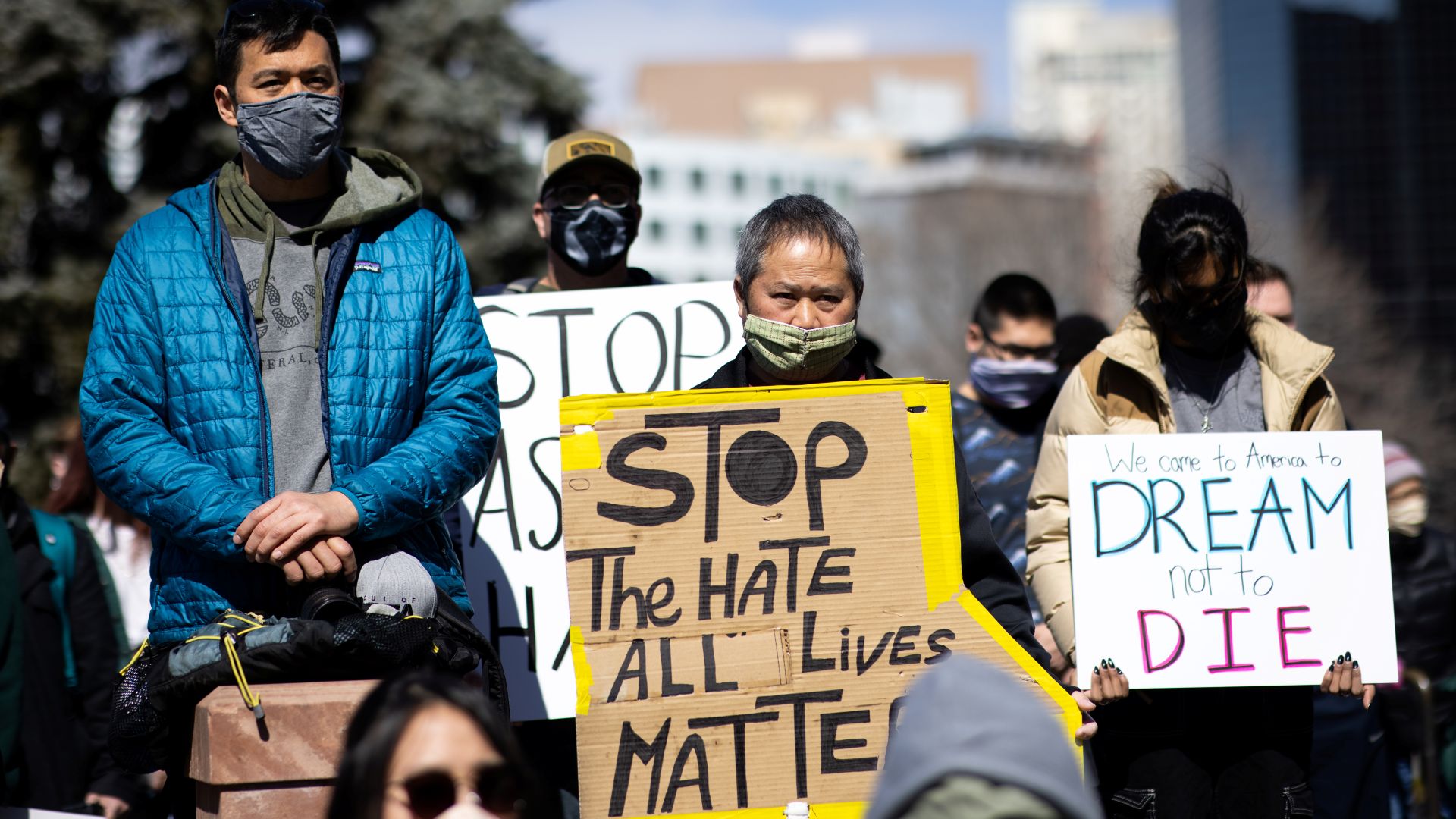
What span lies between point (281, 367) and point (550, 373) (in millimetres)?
1501

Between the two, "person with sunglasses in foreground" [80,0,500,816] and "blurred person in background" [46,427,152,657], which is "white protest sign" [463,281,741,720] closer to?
"person with sunglasses in foreground" [80,0,500,816]

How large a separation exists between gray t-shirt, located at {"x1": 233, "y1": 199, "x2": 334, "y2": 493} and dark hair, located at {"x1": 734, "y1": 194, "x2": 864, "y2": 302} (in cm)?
95

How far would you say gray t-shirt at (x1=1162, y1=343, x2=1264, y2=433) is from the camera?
3.98 metres

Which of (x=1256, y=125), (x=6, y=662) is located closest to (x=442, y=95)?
(x=6, y=662)

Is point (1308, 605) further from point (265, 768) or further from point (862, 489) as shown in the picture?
point (265, 768)

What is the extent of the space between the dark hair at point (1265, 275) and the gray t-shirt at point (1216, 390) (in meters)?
0.26

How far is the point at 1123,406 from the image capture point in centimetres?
400

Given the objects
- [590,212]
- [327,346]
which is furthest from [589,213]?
[327,346]

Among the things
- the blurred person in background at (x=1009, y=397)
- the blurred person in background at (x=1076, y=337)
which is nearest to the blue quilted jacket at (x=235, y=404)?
the blurred person in background at (x=1009, y=397)

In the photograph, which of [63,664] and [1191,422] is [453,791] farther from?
[63,664]

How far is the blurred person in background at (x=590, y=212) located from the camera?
4.98 meters

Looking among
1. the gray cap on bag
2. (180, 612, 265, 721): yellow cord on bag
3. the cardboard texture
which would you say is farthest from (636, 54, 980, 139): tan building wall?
(180, 612, 265, 721): yellow cord on bag

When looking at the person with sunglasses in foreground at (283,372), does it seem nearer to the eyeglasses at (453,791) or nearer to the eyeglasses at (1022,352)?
the eyeglasses at (453,791)

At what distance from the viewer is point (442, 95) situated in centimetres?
1659
